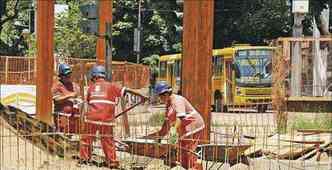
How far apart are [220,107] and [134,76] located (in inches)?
175

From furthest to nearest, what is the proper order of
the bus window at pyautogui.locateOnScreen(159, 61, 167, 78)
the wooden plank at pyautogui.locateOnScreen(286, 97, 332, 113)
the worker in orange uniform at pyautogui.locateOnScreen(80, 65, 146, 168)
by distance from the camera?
the bus window at pyautogui.locateOnScreen(159, 61, 167, 78)
the wooden plank at pyautogui.locateOnScreen(286, 97, 332, 113)
the worker in orange uniform at pyautogui.locateOnScreen(80, 65, 146, 168)

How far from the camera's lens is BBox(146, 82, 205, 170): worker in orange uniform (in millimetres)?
10562

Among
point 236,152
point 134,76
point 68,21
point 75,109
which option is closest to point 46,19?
point 75,109

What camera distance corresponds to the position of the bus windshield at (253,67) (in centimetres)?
3206

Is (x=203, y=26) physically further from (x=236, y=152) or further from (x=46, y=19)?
(x=46, y=19)

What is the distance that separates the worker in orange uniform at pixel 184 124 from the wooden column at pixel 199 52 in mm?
1738

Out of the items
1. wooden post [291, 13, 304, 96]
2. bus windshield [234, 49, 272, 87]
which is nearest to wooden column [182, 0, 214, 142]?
Answer: wooden post [291, 13, 304, 96]

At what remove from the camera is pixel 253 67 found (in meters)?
32.6

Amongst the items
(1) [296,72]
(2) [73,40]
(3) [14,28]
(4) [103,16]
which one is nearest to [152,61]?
(2) [73,40]

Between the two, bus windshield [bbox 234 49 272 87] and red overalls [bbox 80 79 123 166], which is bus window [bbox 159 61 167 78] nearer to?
bus windshield [bbox 234 49 272 87]

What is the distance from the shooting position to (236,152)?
11.5m

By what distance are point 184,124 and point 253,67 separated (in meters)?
22.2

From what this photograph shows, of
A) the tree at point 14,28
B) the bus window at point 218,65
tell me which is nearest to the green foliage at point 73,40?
the tree at point 14,28

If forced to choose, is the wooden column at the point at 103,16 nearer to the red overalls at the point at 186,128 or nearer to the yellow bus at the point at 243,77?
the red overalls at the point at 186,128
